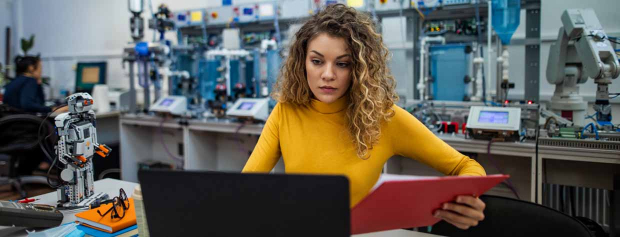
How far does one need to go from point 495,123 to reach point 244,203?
200 centimetres

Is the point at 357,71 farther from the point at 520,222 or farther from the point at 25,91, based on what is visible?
the point at 25,91

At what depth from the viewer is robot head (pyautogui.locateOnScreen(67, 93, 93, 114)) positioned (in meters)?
1.46

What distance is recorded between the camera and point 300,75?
135 centimetres

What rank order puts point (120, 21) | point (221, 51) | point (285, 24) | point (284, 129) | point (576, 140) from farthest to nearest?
1. point (120, 21)
2. point (285, 24)
3. point (221, 51)
4. point (576, 140)
5. point (284, 129)

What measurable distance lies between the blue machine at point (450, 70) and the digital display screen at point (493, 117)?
58 cm

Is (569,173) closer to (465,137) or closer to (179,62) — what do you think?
(465,137)

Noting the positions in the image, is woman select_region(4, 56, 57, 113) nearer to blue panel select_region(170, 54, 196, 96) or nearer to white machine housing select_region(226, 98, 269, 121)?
blue panel select_region(170, 54, 196, 96)

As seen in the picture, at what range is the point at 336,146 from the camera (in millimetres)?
1293

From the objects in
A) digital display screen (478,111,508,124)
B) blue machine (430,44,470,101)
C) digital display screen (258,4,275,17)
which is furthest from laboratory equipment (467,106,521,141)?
digital display screen (258,4,275,17)

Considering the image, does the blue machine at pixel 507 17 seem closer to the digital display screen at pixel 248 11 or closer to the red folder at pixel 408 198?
the digital display screen at pixel 248 11

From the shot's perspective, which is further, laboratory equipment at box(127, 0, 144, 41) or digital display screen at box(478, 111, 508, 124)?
laboratory equipment at box(127, 0, 144, 41)

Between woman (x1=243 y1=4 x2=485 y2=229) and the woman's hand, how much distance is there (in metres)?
0.34

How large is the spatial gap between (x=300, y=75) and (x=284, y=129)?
0.57ft

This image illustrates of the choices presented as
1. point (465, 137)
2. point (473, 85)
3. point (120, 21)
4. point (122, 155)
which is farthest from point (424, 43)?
point (120, 21)
